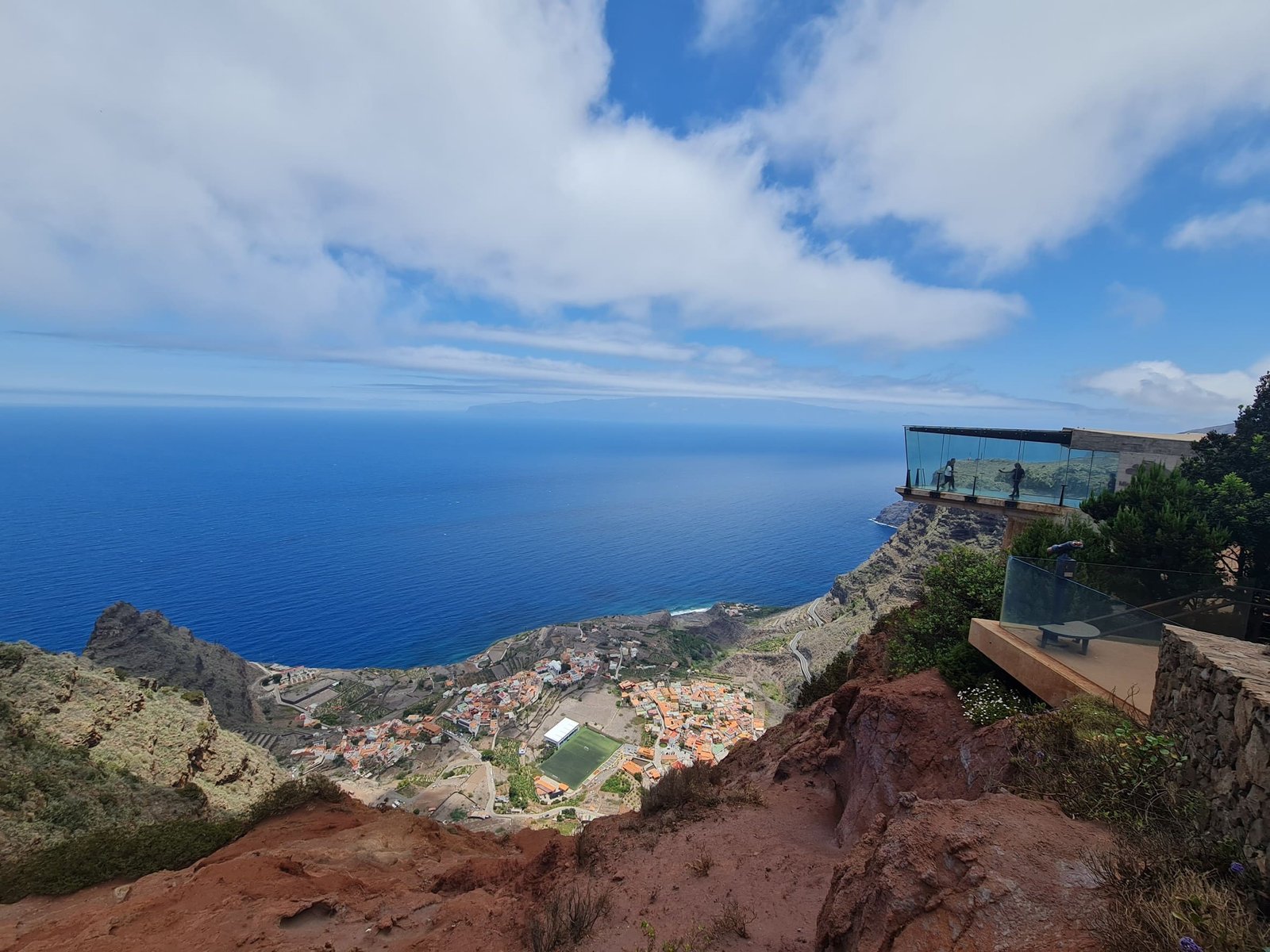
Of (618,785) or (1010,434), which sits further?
(618,785)

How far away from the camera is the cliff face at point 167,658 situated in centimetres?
3166

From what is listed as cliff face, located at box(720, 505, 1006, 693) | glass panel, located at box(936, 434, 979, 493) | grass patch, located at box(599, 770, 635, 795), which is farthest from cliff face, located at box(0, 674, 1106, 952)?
cliff face, located at box(720, 505, 1006, 693)

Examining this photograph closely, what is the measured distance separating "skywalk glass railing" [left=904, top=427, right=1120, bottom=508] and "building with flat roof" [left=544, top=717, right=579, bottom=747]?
2489cm

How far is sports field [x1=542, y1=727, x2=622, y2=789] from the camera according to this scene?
27.4 metres

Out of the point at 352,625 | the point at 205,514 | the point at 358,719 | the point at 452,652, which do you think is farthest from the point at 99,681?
the point at 205,514

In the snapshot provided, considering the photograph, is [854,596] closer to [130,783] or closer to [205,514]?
[130,783]

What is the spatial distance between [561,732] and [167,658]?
25.6 meters

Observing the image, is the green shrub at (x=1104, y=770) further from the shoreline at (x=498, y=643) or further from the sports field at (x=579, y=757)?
the shoreline at (x=498, y=643)

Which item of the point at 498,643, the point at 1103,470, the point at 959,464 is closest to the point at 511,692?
the point at 498,643

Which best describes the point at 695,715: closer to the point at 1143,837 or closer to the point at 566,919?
the point at 566,919

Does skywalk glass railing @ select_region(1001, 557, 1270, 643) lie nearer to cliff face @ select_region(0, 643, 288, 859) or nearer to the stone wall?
the stone wall

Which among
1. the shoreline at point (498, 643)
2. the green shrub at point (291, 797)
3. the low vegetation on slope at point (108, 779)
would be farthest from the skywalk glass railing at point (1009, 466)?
the shoreline at point (498, 643)

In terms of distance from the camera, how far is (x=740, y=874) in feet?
25.3

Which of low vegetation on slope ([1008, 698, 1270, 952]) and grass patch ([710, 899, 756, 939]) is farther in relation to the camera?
grass patch ([710, 899, 756, 939])
